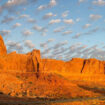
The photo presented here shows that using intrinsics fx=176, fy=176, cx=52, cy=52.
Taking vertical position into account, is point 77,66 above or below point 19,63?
below

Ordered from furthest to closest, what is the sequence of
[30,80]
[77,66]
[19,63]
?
1. [77,66]
2. [19,63]
3. [30,80]

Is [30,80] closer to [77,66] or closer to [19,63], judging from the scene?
[19,63]

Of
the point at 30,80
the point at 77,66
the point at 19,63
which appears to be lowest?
the point at 77,66

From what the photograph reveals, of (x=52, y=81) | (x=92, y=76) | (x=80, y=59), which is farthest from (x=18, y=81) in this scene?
(x=80, y=59)

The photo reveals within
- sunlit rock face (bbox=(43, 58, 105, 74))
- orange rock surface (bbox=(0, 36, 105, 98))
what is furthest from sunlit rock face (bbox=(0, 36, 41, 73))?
sunlit rock face (bbox=(43, 58, 105, 74))

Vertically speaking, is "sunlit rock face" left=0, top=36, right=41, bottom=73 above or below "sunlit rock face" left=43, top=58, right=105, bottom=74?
above

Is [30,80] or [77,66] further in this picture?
[77,66]

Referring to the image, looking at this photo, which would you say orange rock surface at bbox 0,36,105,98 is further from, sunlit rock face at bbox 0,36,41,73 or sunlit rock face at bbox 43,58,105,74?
sunlit rock face at bbox 43,58,105,74

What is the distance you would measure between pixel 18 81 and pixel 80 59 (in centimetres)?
4681

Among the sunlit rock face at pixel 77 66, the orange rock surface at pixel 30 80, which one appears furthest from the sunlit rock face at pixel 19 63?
the sunlit rock face at pixel 77 66

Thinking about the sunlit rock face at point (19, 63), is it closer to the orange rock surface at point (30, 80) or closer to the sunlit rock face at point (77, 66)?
the orange rock surface at point (30, 80)

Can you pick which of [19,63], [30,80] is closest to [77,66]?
[19,63]

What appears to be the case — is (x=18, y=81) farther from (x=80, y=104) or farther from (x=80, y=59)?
(x=80, y=59)

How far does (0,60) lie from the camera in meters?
37.8
